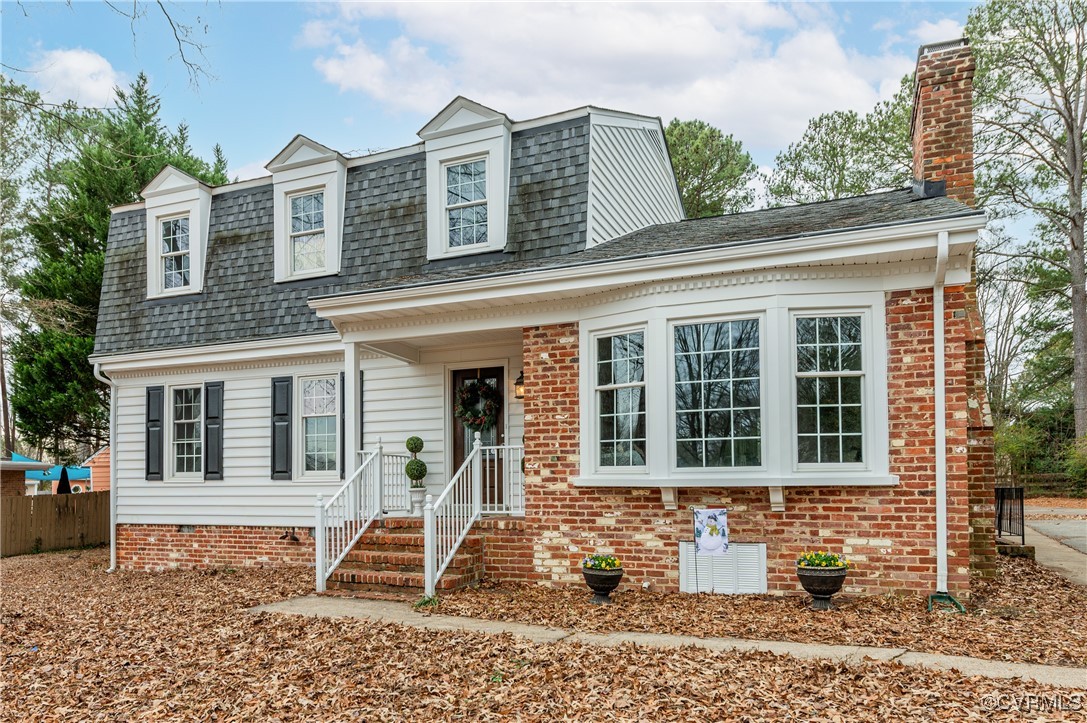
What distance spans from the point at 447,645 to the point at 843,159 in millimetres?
22209

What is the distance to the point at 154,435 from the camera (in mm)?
13047

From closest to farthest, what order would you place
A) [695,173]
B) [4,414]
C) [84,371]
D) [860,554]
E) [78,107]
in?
[78,107] → [860,554] → [84,371] → [695,173] → [4,414]

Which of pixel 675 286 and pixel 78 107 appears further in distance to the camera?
pixel 675 286

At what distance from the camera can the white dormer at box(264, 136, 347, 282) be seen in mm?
12141

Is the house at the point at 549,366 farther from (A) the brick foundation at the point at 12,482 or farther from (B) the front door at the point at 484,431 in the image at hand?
(A) the brick foundation at the point at 12,482

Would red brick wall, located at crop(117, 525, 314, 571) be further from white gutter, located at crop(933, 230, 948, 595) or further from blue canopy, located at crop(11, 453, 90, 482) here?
blue canopy, located at crop(11, 453, 90, 482)

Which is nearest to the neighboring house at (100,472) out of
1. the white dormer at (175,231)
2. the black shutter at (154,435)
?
the black shutter at (154,435)

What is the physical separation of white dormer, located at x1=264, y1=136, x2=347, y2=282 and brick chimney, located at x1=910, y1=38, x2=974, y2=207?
8033 millimetres

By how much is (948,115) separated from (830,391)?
3.81 metres

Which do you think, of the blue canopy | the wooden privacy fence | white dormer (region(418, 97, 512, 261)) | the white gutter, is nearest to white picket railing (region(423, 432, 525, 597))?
white dormer (region(418, 97, 512, 261))

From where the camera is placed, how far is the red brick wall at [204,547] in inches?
463

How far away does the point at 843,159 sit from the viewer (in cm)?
2423

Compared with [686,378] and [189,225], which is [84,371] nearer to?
[189,225]

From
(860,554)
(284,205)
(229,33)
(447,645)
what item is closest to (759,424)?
(860,554)
